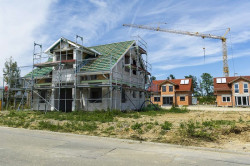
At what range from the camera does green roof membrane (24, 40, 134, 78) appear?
19.0m

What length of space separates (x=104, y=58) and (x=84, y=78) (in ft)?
10.5

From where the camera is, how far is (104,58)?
19219 millimetres

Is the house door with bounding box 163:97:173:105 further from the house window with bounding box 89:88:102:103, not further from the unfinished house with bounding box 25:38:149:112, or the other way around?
the house window with bounding box 89:88:102:103

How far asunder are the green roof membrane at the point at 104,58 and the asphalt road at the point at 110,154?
38.8 ft

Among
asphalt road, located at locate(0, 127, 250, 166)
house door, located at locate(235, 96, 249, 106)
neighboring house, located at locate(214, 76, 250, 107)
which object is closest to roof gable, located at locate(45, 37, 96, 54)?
asphalt road, located at locate(0, 127, 250, 166)

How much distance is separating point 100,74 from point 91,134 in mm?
11050

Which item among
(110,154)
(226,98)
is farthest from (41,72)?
(226,98)

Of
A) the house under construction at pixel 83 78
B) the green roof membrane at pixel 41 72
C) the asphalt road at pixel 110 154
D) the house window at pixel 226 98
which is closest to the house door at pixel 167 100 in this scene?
the house window at pixel 226 98

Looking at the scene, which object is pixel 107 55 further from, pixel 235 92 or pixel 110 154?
pixel 235 92

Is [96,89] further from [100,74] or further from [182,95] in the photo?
[182,95]

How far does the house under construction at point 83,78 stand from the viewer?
1870 cm

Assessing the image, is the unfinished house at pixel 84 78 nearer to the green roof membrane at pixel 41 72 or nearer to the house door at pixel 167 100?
the green roof membrane at pixel 41 72

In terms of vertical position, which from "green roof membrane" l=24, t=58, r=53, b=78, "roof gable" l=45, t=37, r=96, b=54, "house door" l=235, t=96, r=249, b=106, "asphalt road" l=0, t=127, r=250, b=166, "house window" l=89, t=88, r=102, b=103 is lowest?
"asphalt road" l=0, t=127, r=250, b=166

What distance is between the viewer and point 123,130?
926 centimetres
